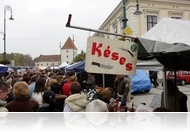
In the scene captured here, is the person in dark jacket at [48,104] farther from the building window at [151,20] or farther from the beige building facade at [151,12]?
the building window at [151,20]

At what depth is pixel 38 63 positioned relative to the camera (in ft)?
→ 401

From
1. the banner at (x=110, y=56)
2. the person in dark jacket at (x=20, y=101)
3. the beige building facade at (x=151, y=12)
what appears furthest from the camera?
the beige building facade at (x=151, y=12)

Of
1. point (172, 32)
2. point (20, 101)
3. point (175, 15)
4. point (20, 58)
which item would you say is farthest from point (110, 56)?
point (20, 58)

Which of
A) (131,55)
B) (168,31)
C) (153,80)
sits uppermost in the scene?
(168,31)

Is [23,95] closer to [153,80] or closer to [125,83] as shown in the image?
[125,83]

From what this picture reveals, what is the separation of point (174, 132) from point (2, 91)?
2588 mm

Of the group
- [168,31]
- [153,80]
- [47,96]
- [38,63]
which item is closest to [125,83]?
[47,96]

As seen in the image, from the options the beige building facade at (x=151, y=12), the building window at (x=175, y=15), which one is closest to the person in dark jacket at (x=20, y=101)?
the beige building facade at (x=151, y=12)

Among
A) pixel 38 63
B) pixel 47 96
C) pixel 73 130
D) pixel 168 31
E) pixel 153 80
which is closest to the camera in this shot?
pixel 73 130

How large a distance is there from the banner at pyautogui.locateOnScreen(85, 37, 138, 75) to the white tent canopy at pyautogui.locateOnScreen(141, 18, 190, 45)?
0.41 meters

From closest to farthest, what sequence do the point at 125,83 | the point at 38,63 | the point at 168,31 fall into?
1. the point at 168,31
2. the point at 125,83
3. the point at 38,63

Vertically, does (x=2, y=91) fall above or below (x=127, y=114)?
above

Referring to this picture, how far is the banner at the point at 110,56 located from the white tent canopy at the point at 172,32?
16.1 inches

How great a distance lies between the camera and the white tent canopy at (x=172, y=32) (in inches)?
116
